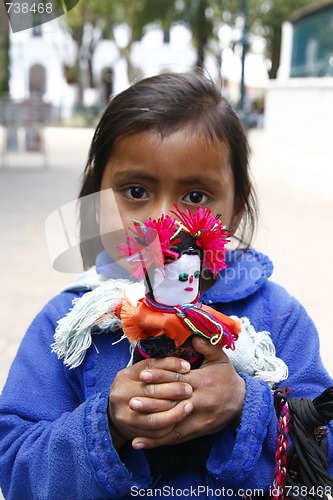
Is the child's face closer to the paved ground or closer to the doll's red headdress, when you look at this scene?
the doll's red headdress

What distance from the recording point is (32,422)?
1217 millimetres

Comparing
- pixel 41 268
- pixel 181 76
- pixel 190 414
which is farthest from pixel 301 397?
pixel 41 268

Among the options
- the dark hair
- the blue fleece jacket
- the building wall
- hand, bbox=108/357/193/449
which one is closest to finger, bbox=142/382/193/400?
hand, bbox=108/357/193/449

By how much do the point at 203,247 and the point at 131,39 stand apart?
31.5 m

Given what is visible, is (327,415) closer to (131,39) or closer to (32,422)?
(32,422)

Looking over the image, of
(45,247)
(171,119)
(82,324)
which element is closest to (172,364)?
(82,324)

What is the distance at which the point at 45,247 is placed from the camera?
5.63 metres

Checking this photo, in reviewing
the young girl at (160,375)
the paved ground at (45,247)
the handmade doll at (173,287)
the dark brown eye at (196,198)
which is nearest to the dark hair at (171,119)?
the young girl at (160,375)

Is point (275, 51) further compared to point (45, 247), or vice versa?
point (275, 51)

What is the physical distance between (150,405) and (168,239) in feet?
0.87

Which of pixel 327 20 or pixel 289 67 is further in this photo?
pixel 289 67

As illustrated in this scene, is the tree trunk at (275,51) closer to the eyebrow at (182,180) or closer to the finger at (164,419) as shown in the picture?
the eyebrow at (182,180)

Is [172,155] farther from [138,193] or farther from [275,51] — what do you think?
[275,51]

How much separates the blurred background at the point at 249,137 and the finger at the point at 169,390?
0.88 meters
